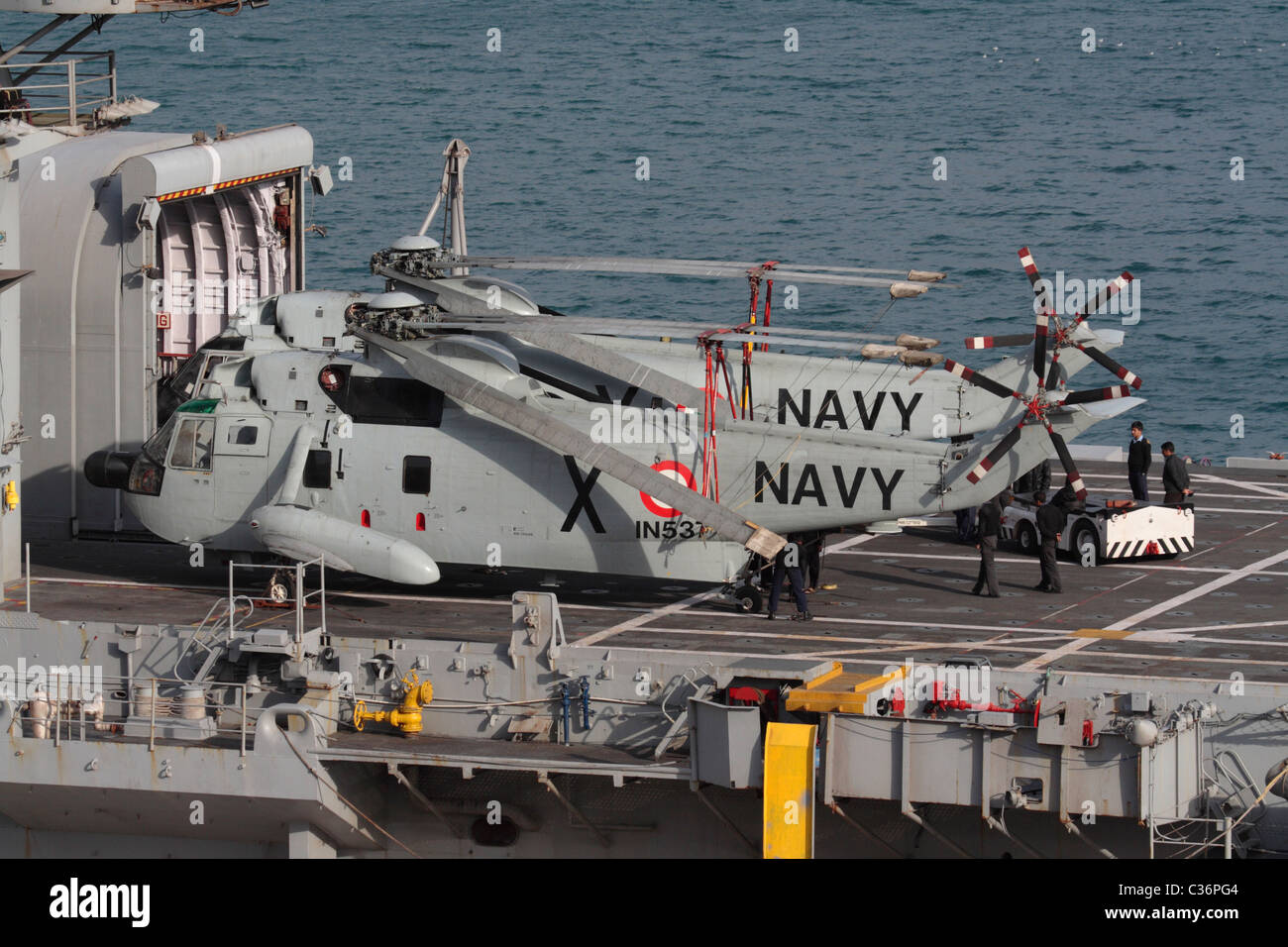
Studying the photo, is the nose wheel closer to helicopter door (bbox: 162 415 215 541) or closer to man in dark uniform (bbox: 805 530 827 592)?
man in dark uniform (bbox: 805 530 827 592)

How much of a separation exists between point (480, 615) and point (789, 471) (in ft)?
17.3

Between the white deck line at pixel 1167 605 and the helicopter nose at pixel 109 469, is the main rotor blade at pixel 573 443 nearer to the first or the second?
the white deck line at pixel 1167 605

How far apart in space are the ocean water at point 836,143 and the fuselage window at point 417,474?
3692 cm

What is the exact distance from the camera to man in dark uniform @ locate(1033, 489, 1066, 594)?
1139 inches

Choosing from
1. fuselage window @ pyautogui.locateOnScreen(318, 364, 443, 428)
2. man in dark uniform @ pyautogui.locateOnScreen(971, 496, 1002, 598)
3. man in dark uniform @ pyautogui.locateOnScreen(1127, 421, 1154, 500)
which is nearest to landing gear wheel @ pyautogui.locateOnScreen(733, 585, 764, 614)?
man in dark uniform @ pyautogui.locateOnScreen(971, 496, 1002, 598)

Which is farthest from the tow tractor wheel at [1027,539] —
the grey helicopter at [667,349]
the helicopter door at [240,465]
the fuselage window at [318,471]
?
the helicopter door at [240,465]

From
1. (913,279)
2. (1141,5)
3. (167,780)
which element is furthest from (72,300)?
(1141,5)

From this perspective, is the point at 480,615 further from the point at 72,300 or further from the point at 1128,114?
the point at 1128,114

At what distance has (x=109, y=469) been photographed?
3006cm

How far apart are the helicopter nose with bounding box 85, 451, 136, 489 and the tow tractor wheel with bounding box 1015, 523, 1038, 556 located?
51.1ft

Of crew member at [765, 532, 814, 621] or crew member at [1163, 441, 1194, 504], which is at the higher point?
crew member at [1163, 441, 1194, 504]

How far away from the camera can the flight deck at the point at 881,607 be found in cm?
2556

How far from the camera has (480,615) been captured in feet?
92.7

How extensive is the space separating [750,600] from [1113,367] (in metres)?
7.08
